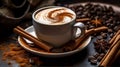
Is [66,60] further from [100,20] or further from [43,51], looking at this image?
[100,20]

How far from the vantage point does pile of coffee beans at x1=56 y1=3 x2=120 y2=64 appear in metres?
0.66

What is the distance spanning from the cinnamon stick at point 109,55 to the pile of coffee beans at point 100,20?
0.8 inches

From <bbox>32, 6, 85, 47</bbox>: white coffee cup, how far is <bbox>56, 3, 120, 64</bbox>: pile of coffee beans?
0.06 meters

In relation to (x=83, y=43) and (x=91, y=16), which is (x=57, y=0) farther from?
(x=83, y=43)

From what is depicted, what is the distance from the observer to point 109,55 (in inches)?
23.9

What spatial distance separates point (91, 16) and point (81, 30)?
175 millimetres

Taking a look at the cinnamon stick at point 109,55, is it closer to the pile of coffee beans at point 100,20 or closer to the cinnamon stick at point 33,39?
the pile of coffee beans at point 100,20

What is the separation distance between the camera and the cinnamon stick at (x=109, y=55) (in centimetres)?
59

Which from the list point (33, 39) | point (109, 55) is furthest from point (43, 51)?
point (109, 55)

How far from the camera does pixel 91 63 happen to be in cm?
62

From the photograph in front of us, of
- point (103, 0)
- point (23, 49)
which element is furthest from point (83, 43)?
point (103, 0)

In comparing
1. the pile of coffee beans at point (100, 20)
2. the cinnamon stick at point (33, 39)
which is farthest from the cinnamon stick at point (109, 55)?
the cinnamon stick at point (33, 39)

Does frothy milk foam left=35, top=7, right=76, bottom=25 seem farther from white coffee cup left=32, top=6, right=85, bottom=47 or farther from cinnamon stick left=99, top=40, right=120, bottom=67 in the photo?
cinnamon stick left=99, top=40, right=120, bottom=67

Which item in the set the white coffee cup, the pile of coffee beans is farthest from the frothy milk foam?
the pile of coffee beans
